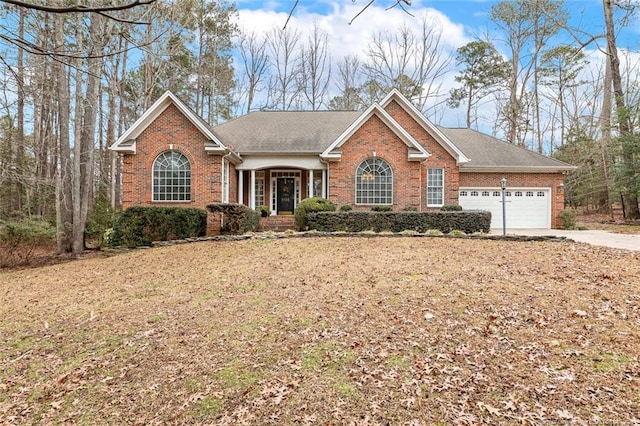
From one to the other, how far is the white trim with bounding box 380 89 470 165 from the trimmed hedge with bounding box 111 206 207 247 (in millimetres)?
9974

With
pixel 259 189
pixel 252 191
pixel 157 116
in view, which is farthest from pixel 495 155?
pixel 157 116

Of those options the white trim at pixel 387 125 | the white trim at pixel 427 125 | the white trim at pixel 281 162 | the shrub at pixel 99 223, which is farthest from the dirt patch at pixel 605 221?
the shrub at pixel 99 223

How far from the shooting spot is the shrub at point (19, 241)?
1120cm

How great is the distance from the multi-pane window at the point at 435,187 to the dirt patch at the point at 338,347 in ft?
28.0

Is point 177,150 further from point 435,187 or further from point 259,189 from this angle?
point 435,187

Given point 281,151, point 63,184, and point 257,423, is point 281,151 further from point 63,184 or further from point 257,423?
point 257,423

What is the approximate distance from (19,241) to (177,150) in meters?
5.98

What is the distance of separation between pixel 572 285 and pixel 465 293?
1.91 m

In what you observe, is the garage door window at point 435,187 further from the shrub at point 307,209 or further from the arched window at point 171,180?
the arched window at point 171,180

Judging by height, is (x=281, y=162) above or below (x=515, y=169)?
above

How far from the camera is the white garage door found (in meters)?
17.0

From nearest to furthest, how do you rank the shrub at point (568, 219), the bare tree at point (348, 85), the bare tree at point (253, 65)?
the shrub at point (568, 219)
the bare tree at point (253, 65)
the bare tree at point (348, 85)

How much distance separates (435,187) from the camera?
15961mm

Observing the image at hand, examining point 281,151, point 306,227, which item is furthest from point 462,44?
point 306,227
